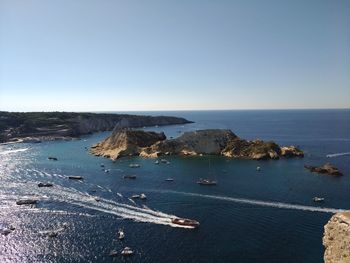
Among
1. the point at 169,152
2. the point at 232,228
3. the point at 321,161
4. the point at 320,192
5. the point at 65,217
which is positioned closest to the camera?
the point at 232,228

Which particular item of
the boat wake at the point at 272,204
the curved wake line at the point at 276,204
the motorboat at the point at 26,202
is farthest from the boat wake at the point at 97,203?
the curved wake line at the point at 276,204

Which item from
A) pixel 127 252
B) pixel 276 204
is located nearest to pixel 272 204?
pixel 276 204

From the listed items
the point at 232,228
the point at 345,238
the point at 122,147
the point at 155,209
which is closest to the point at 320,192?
the point at 232,228

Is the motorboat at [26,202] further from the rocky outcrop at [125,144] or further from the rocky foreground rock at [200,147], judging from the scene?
the rocky foreground rock at [200,147]

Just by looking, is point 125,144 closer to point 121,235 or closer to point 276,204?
point 276,204

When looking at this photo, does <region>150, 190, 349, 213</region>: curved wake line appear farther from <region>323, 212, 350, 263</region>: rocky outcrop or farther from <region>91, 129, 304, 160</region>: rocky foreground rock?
<region>91, 129, 304, 160</region>: rocky foreground rock

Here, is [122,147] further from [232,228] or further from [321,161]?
[232,228]

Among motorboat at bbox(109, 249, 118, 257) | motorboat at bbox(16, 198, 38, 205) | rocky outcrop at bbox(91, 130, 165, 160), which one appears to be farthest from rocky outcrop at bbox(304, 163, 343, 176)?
motorboat at bbox(16, 198, 38, 205)
